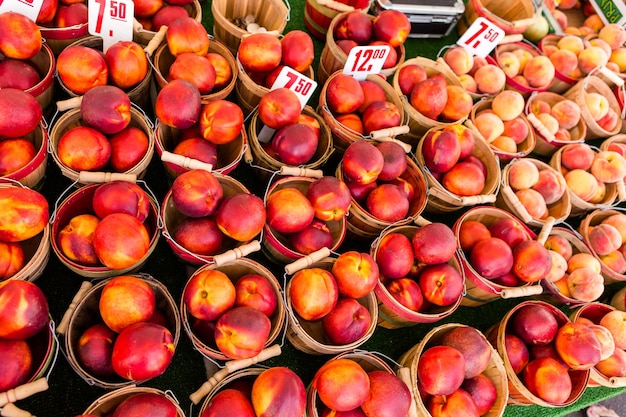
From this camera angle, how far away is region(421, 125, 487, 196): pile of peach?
6.59 ft

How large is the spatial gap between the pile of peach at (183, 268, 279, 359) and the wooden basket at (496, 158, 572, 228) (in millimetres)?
1285

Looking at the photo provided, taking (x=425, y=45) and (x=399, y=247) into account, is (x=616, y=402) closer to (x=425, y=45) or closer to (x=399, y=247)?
(x=399, y=247)

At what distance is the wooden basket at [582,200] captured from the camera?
7.63ft

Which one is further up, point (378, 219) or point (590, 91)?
point (590, 91)

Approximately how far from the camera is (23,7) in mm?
1773

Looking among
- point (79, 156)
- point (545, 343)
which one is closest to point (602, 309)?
point (545, 343)

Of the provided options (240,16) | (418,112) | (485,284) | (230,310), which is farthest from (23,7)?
(485,284)

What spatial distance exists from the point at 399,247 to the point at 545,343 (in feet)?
2.48

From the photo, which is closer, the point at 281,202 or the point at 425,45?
the point at 281,202

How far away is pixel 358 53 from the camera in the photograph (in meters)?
2.08

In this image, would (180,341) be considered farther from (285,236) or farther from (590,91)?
(590,91)

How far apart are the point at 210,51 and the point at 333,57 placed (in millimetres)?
617

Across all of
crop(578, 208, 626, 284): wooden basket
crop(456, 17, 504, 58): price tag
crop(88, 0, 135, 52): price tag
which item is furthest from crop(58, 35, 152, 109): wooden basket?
crop(578, 208, 626, 284): wooden basket

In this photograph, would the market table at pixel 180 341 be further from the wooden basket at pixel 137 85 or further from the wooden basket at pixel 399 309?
the wooden basket at pixel 137 85
